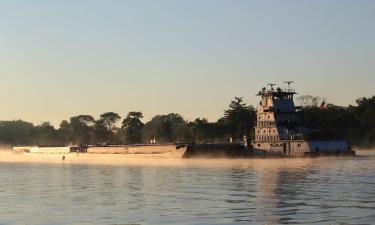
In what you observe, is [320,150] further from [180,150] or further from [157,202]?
[157,202]

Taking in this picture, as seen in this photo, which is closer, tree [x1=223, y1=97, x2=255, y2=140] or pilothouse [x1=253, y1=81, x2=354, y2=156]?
pilothouse [x1=253, y1=81, x2=354, y2=156]

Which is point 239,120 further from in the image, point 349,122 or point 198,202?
point 198,202

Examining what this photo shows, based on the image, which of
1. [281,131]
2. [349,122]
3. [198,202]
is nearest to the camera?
[198,202]

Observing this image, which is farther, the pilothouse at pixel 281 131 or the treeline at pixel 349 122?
the treeline at pixel 349 122

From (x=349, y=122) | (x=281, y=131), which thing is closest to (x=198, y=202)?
(x=281, y=131)

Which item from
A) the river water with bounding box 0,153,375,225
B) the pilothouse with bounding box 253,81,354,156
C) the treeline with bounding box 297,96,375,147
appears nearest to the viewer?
the river water with bounding box 0,153,375,225

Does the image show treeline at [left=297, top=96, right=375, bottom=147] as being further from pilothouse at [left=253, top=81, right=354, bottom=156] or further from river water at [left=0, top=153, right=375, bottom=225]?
river water at [left=0, top=153, right=375, bottom=225]

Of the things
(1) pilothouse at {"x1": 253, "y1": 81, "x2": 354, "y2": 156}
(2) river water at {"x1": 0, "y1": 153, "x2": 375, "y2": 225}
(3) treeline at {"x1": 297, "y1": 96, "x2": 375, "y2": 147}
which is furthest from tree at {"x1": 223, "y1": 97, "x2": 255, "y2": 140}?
(2) river water at {"x1": 0, "y1": 153, "x2": 375, "y2": 225}

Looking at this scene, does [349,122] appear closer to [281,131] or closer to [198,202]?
[281,131]

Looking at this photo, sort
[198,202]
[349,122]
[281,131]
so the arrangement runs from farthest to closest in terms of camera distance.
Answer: [349,122]
[281,131]
[198,202]

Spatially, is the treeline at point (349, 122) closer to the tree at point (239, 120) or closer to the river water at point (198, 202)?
→ the tree at point (239, 120)

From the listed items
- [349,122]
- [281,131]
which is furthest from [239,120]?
[281,131]

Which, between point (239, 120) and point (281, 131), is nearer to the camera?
point (281, 131)

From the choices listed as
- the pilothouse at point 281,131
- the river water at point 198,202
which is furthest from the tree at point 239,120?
the river water at point 198,202
